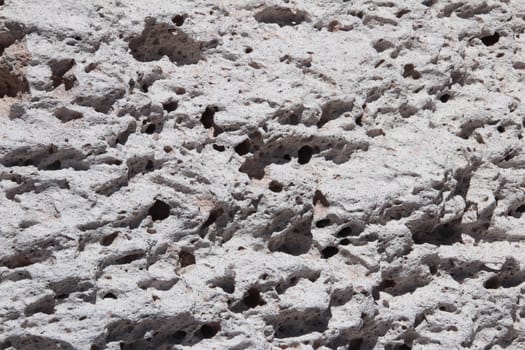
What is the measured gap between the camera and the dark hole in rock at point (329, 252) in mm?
2452

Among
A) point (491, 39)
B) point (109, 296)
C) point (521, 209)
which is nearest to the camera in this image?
point (109, 296)

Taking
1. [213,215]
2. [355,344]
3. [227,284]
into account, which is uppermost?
[213,215]

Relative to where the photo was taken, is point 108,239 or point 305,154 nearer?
point 108,239

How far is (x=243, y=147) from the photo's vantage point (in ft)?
8.02

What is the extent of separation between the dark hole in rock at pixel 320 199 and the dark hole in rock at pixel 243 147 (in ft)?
0.71

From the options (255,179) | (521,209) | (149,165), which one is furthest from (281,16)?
(521,209)

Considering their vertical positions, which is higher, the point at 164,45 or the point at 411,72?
the point at 164,45

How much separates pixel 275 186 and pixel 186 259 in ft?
1.03

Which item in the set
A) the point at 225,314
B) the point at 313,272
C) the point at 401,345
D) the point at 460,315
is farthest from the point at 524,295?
the point at 225,314

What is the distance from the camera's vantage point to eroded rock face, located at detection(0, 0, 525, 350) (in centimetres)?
217

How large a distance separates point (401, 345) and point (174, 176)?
77 centimetres

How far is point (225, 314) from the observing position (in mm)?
2246

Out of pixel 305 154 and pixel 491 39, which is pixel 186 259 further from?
pixel 491 39

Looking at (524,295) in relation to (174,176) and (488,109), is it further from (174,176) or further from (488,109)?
(174,176)
